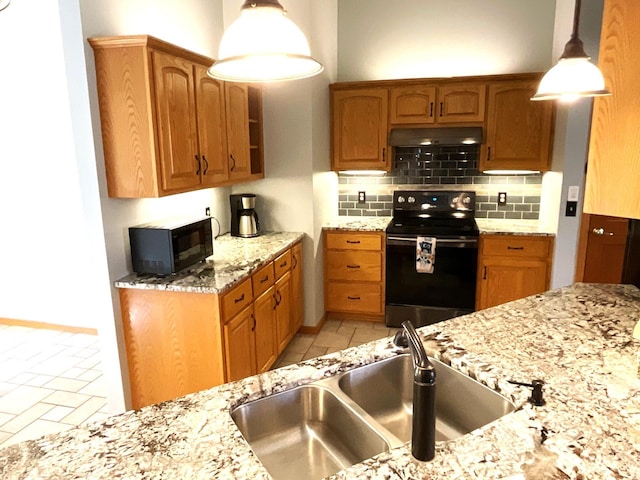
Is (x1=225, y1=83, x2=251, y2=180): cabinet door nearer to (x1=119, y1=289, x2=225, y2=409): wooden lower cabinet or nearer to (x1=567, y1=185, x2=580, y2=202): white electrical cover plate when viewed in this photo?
(x1=119, y1=289, x2=225, y2=409): wooden lower cabinet

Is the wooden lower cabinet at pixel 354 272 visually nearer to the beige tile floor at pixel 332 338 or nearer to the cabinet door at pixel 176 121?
the beige tile floor at pixel 332 338

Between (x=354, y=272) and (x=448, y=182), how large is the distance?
130 cm

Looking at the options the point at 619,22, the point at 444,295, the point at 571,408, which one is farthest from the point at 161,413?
the point at 444,295

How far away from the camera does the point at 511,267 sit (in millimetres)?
3777

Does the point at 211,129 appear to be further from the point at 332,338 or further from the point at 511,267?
the point at 511,267

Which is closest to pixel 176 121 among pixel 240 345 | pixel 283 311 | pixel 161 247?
pixel 161 247

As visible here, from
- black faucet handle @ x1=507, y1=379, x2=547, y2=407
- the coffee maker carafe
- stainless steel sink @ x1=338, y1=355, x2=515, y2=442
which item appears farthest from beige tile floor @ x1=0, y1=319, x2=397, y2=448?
black faucet handle @ x1=507, y1=379, x2=547, y2=407

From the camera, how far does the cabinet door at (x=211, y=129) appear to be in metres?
2.71

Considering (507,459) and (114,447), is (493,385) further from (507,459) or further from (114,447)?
(114,447)

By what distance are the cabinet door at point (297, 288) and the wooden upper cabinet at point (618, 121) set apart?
240cm

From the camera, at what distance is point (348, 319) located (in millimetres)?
4285

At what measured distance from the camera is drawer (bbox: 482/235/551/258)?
3684mm

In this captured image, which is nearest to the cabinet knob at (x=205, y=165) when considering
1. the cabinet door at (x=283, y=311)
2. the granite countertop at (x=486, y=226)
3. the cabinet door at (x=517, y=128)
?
the cabinet door at (x=283, y=311)

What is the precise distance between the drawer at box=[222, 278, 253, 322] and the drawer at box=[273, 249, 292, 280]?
0.47m
